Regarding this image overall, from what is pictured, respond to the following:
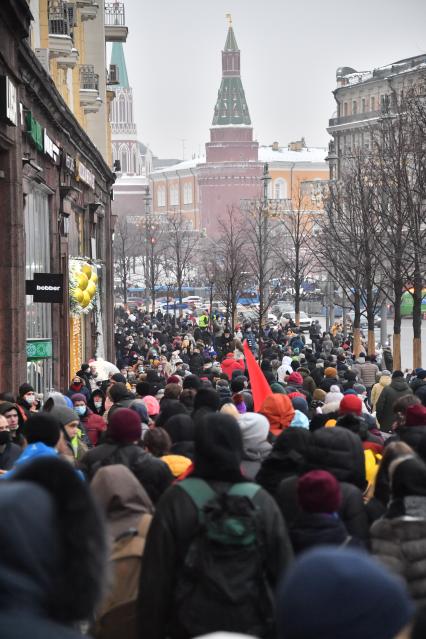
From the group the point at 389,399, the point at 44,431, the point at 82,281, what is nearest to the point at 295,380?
the point at 389,399

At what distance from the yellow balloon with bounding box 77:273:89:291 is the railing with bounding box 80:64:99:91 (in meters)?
10.2

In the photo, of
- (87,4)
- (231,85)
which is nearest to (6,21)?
(87,4)

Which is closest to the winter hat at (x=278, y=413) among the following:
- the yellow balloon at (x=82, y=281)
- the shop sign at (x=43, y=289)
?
the shop sign at (x=43, y=289)

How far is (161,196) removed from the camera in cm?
18362

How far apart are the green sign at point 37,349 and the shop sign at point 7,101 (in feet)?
13.3

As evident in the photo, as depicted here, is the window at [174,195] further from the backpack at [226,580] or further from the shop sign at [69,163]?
the backpack at [226,580]

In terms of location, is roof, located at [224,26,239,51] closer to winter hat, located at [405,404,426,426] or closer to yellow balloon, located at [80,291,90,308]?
yellow balloon, located at [80,291,90,308]

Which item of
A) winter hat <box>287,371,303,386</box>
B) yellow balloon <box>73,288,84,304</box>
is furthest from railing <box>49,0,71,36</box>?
winter hat <box>287,371,303,386</box>

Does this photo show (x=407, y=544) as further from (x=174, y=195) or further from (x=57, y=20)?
(x=174, y=195)

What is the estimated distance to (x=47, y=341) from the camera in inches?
865

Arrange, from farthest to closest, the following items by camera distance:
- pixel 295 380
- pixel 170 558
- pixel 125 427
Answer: pixel 295 380
pixel 125 427
pixel 170 558

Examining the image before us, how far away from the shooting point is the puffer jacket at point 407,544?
6051 mm

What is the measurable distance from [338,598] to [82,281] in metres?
25.1

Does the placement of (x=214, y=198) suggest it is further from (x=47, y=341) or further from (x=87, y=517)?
(x=87, y=517)
